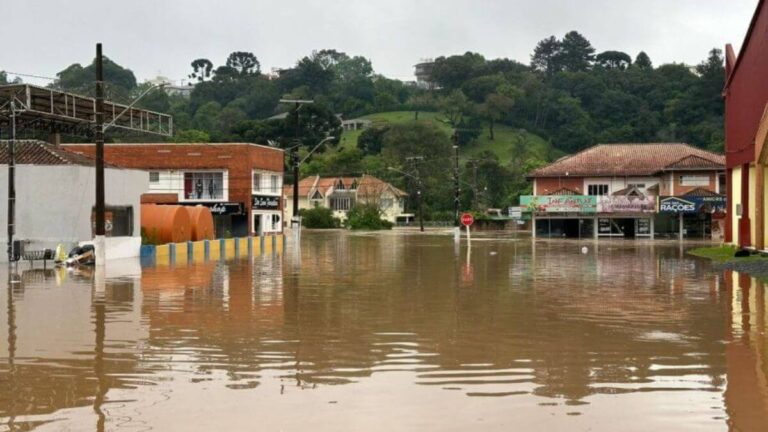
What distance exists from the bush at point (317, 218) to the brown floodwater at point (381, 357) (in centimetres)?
8852

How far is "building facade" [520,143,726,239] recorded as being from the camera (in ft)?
237

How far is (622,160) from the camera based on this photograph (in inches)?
3228

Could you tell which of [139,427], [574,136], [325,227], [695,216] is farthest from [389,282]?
[574,136]

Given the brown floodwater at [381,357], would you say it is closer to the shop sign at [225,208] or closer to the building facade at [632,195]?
the shop sign at [225,208]

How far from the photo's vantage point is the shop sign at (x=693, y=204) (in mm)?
70188

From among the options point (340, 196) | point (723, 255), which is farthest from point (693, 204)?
point (340, 196)

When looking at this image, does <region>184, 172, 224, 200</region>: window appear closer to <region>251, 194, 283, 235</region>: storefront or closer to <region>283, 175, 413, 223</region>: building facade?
<region>251, 194, 283, 235</region>: storefront

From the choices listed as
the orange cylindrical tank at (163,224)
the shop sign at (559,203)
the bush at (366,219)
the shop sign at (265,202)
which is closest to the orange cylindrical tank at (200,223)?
the orange cylindrical tank at (163,224)

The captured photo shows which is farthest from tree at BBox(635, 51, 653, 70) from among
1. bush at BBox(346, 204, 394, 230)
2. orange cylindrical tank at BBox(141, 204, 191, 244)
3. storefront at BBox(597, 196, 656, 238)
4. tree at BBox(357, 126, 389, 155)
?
orange cylindrical tank at BBox(141, 204, 191, 244)

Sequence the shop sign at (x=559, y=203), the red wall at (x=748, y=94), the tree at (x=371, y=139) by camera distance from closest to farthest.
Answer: the red wall at (x=748, y=94) → the shop sign at (x=559, y=203) → the tree at (x=371, y=139)

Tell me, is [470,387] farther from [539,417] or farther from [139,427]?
[139,427]

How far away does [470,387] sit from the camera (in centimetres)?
988

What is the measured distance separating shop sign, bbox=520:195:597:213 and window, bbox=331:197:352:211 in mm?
50401

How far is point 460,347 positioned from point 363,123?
505 ft
